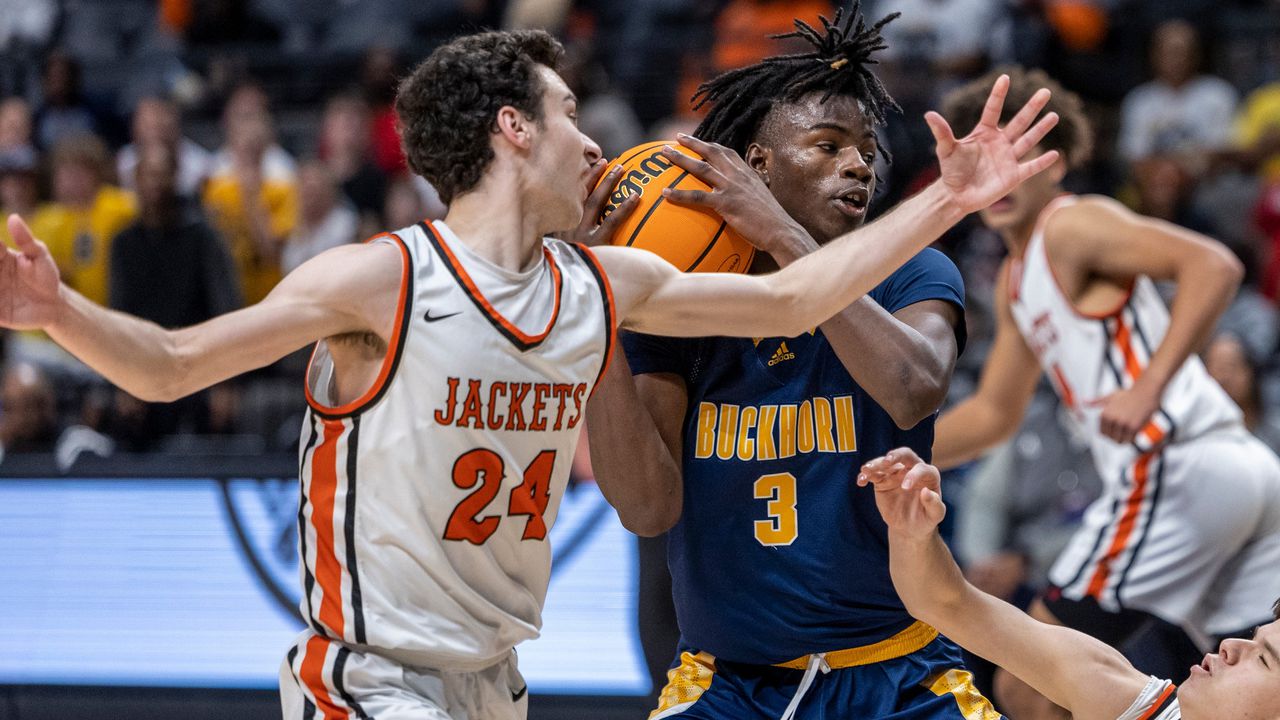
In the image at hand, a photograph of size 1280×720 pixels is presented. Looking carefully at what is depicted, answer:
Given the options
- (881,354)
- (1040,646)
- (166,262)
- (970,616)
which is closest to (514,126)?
(881,354)

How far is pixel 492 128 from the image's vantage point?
279cm

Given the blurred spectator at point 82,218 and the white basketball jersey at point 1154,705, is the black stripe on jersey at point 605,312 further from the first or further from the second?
the blurred spectator at point 82,218

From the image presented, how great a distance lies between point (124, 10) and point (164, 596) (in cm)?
791

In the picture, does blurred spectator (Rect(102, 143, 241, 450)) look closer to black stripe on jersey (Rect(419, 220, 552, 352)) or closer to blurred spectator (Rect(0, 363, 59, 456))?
blurred spectator (Rect(0, 363, 59, 456))

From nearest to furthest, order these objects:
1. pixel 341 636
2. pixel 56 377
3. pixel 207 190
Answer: pixel 341 636 < pixel 56 377 < pixel 207 190

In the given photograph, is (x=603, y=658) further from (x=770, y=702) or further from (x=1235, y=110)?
(x=1235, y=110)

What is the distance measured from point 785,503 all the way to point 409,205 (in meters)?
5.69

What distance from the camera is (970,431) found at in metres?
4.95

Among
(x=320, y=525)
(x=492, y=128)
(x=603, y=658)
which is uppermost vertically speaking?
(x=492, y=128)

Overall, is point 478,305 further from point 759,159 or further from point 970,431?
point 970,431

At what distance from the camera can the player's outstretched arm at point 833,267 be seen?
→ 114 inches

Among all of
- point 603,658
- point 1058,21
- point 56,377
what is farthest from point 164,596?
point 1058,21

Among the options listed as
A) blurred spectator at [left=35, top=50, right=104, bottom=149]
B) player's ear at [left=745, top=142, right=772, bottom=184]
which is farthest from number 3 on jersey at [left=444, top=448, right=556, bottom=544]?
blurred spectator at [left=35, top=50, right=104, bottom=149]

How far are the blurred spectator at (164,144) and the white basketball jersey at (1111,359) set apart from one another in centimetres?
498
